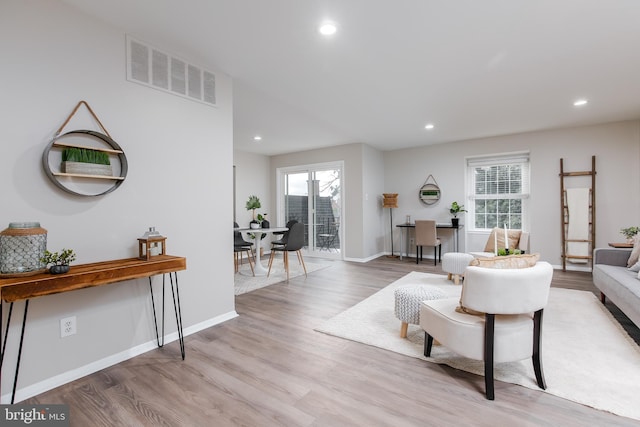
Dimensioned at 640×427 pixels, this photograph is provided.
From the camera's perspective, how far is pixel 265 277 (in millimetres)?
4945

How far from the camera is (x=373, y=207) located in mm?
6746

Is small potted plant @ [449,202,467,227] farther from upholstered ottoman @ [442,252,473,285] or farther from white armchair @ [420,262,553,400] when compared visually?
white armchair @ [420,262,553,400]

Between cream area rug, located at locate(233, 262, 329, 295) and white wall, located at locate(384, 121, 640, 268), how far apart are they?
2.91 metres

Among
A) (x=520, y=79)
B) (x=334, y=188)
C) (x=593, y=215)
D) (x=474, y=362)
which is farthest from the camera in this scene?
(x=334, y=188)

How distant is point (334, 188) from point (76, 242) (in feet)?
16.9

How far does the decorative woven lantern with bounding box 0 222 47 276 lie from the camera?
1.64 metres

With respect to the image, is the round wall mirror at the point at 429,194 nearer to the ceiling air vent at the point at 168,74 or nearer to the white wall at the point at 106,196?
the white wall at the point at 106,196

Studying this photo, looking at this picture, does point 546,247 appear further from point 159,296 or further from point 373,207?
point 159,296

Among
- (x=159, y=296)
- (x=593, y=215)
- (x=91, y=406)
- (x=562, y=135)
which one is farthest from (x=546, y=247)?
(x=91, y=406)

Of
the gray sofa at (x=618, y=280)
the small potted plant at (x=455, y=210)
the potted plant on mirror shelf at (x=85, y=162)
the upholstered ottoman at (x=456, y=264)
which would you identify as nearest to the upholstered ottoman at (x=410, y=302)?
the gray sofa at (x=618, y=280)

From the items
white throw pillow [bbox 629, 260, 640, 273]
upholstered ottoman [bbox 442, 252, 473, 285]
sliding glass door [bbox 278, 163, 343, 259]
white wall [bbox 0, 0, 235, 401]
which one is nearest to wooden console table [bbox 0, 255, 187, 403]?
white wall [bbox 0, 0, 235, 401]

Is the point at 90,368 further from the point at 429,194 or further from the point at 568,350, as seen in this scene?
the point at 429,194

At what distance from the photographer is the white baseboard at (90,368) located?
181 cm

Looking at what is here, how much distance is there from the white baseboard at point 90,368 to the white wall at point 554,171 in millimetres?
5464
